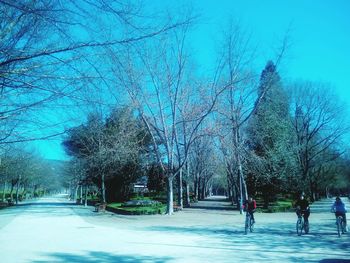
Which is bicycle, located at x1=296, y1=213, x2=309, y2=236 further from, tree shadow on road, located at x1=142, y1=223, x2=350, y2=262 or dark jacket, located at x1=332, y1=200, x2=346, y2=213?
dark jacket, located at x1=332, y1=200, x2=346, y2=213

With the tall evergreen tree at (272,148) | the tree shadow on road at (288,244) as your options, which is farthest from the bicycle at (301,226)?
the tall evergreen tree at (272,148)

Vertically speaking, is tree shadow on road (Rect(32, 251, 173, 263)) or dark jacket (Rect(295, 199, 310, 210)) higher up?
dark jacket (Rect(295, 199, 310, 210))

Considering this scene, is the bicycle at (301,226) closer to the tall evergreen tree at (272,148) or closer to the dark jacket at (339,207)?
the dark jacket at (339,207)

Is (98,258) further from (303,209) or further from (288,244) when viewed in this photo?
(303,209)

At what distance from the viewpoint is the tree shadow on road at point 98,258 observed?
29.9 ft

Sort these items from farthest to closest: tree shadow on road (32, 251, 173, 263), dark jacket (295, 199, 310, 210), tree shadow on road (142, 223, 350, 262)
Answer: dark jacket (295, 199, 310, 210), tree shadow on road (142, 223, 350, 262), tree shadow on road (32, 251, 173, 263)

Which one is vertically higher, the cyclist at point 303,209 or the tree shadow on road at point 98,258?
the cyclist at point 303,209

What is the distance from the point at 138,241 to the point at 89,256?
3332mm

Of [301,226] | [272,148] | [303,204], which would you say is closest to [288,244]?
[301,226]

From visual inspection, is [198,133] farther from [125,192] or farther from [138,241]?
[125,192]

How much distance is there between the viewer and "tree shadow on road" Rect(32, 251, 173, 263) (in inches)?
359

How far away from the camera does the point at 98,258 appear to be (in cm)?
954

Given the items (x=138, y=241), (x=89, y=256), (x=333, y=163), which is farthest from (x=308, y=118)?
(x=89, y=256)

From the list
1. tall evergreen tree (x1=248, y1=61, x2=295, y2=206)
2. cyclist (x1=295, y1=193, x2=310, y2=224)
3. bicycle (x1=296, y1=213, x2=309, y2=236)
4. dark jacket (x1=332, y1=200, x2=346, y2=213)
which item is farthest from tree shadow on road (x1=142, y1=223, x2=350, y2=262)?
tall evergreen tree (x1=248, y1=61, x2=295, y2=206)
